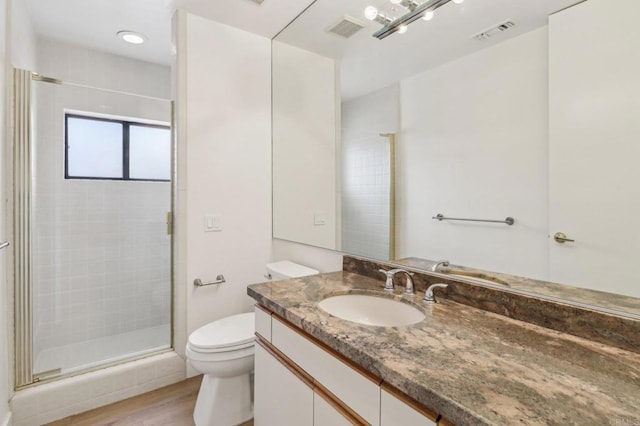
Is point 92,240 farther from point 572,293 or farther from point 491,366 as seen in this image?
point 572,293

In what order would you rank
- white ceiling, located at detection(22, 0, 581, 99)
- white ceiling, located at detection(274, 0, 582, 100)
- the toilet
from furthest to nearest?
the toilet, white ceiling, located at detection(22, 0, 581, 99), white ceiling, located at detection(274, 0, 582, 100)

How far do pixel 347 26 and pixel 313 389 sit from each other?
1906 millimetres

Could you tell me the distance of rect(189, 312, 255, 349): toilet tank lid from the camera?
1.60 meters

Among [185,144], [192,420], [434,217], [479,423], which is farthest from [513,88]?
[192,420]

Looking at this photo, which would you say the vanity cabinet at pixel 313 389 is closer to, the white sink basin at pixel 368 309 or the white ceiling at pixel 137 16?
the white sink basin at pixel 368 309

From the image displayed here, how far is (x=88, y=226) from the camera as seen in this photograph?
2.39 m

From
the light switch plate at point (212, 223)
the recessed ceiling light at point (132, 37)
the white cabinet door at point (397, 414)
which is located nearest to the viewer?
the white cabinet door at point (397, 414)

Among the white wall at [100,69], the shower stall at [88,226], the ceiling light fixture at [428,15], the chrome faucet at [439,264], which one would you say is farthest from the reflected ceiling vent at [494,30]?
the white wall at [100,69]

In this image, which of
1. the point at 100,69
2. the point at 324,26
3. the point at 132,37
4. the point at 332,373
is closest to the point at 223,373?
the point at 332,373

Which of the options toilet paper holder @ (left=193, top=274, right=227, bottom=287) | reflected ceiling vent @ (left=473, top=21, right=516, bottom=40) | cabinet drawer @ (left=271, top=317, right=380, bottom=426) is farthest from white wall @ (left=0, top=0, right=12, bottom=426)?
reflected ceiling vent @ (left=473, top=21, right=516, bottom=40)

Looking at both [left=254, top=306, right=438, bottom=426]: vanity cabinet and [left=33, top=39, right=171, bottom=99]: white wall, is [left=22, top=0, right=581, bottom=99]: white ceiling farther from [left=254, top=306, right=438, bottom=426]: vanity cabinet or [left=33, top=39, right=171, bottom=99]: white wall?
[left=254, top=306, right=438, bottom=426]: vanity cabinet

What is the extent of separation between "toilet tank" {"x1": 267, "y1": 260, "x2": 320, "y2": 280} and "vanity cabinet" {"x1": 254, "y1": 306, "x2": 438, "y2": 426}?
0.63m

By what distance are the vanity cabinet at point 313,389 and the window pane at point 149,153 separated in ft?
5.07

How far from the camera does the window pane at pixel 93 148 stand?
2.27 metres
